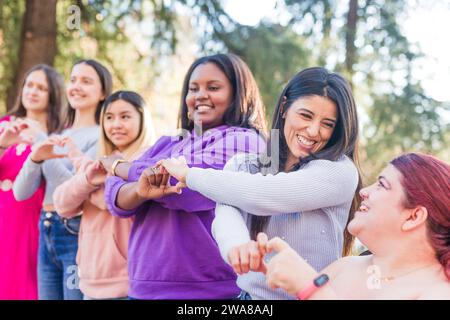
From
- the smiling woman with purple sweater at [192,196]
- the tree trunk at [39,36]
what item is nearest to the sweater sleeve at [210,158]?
the smiling woman with purple sweater at [192,196]

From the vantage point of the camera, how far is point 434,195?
1.63 m

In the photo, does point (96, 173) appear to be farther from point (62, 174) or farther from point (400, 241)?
point (400, 241)

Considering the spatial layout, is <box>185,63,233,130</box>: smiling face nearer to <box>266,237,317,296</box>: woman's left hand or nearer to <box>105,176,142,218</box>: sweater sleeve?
<box>105,176,142,218</box>: sweater sleeve

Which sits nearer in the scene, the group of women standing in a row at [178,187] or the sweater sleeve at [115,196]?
the group of women standing in a row at [178,187]

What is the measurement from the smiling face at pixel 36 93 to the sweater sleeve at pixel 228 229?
222cm

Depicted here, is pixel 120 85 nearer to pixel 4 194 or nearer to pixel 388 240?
pixel 4 194

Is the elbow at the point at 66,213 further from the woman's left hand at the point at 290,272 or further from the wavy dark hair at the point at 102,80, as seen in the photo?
the woman's left hand at the point at 290,272

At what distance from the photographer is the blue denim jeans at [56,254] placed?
10.5 ft

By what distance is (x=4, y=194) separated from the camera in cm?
362

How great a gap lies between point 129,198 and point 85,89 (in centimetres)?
131

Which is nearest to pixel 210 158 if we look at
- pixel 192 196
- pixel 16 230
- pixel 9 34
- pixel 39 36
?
pixel 192 196
